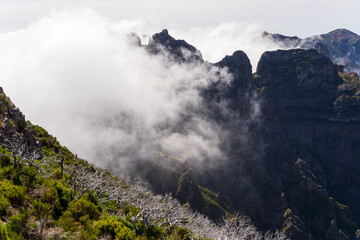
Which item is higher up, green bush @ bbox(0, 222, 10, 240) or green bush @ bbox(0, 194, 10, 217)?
green bush @ bbox(0, 222, 10, 240)

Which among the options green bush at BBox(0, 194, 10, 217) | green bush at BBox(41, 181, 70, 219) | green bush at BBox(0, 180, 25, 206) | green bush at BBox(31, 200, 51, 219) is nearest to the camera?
green bush at BBox(0, 194, 10, 217)

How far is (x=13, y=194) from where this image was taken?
62.3 ft

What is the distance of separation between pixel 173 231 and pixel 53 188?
16957mm

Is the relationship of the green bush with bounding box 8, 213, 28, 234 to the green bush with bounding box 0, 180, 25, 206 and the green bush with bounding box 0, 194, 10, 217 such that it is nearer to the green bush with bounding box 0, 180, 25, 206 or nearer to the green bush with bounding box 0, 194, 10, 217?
the green bush with bounding box 0, 194, 10, 217

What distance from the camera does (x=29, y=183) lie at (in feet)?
76.5

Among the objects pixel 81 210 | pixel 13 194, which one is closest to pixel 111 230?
pixel 81 210

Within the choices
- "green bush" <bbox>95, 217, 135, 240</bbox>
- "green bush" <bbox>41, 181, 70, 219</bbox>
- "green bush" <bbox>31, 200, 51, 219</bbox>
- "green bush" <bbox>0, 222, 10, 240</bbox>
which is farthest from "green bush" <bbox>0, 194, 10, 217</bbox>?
"green bush" <bbox>95, 217, 135, 240</bbox>

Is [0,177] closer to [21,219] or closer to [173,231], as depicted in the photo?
[21,219]

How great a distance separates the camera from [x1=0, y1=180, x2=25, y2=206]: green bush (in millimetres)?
18844

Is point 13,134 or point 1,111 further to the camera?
point 1,111

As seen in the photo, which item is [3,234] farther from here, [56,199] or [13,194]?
[56,199]

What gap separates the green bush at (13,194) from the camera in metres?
18.8

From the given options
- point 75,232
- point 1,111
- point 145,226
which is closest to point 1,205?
point 75,232

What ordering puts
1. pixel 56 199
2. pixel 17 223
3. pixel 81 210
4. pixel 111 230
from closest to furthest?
pixel 17 223
pixel 111 230
pixel 81 210
pixel 56 199
